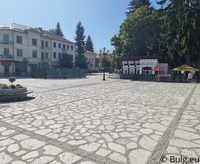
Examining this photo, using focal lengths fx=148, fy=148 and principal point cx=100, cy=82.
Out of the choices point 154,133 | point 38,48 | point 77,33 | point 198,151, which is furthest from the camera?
point 77,33

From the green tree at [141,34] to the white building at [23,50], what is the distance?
21.7 meters

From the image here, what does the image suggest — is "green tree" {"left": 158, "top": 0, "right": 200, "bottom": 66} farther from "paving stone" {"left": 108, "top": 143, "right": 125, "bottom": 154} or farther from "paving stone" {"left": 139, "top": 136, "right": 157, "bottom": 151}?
"paving stone" {"left": 108, "top": 143, "right": 125, "bottom": 154}

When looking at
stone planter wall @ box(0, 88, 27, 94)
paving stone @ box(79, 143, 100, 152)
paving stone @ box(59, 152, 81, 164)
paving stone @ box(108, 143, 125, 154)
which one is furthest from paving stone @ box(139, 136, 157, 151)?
stone planter wall @ box(0, 88, 27, 94)

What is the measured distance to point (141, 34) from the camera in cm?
3083

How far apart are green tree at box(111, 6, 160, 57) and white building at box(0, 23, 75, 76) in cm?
2171

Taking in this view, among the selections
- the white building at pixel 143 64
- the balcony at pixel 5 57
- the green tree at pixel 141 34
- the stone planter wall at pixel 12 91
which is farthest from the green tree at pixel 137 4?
the stone planter wall at pixel 12 91

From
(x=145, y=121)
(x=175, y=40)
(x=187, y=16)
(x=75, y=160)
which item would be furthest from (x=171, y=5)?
(x=75, y=160)

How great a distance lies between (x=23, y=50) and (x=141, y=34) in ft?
89.7

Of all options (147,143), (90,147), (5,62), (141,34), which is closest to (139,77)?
(141,34)

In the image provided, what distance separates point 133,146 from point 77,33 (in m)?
56.1

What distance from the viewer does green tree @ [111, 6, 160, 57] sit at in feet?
97.7

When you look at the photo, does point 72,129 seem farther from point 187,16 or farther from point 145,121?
point 187,16

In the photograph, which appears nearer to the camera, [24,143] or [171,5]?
[24,143]

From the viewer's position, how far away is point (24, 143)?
11.0 ft
